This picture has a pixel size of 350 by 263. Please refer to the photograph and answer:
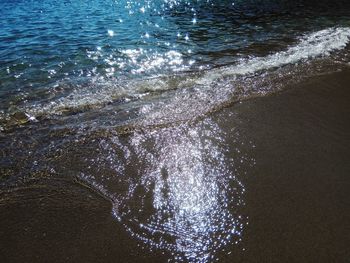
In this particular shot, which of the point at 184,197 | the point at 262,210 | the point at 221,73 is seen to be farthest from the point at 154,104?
the point at 262,210

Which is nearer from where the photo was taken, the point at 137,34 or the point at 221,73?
the point at 221,73

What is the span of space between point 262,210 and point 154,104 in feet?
10.8

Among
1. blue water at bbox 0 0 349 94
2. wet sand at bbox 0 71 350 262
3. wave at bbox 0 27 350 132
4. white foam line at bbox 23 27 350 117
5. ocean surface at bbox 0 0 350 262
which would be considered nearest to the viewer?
wet sand at bbox 0 71 350 262

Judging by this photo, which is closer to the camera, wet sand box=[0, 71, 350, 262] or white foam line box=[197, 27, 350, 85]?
wet sand box=[0, 71, 350, 262]

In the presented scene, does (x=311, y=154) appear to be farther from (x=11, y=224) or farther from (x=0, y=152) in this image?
(x=0, y=152)

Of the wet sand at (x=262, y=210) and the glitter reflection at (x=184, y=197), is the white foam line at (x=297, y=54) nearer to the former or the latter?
the wet sand at (x=262, y=210)

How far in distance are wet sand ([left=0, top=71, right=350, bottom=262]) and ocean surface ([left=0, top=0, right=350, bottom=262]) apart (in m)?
0.14

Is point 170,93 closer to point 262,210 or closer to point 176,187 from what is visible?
point 176,187

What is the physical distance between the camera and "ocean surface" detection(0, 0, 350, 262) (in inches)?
153

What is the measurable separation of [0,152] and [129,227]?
2738 millimetres

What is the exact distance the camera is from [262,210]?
380 cm

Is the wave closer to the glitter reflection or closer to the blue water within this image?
the blue water

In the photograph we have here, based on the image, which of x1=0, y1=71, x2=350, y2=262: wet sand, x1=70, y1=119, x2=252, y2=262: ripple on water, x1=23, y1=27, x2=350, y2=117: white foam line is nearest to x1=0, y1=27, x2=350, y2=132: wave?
x1=23, y1=27, x2=350, y2=117: white foam line

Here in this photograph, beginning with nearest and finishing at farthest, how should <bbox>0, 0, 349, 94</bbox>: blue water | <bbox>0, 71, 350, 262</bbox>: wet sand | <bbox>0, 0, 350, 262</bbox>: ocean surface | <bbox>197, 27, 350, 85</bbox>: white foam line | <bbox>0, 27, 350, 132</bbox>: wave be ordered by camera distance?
<bbox>0, 71, 350, 262</bbox>: wet sand → <bbox>0, 0, 350, 262</bbox>: ocean surface → <bbox>0, 27, 350, 132</bbox>: wave → <bbox>197, 27, 350, 85</bbox>: white foam line → <bbox>0, 0, 349, 94</bbox>: blue water
